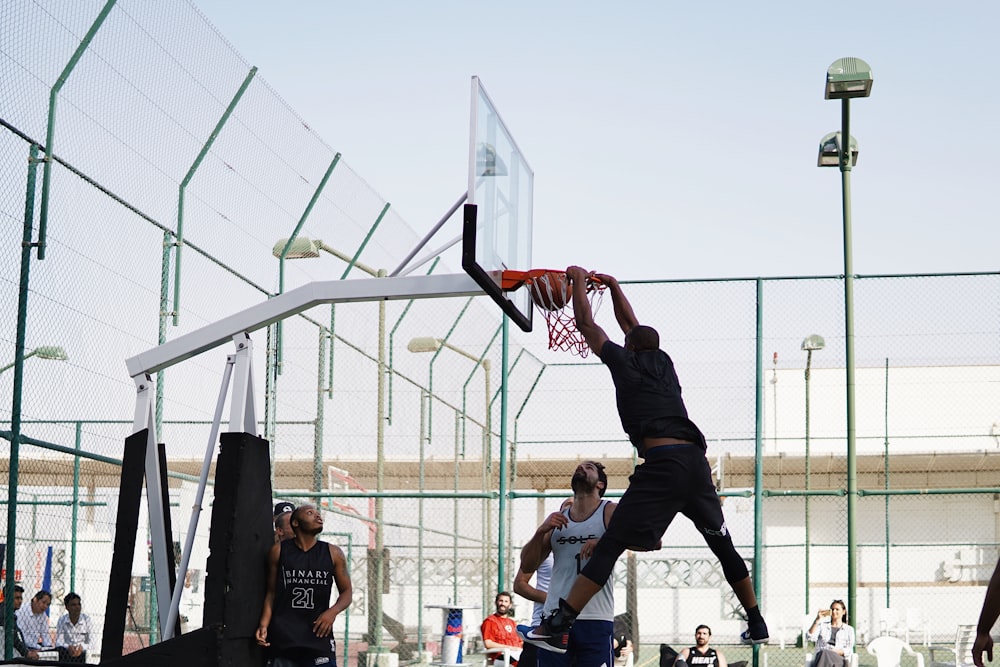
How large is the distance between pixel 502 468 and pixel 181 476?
336cm

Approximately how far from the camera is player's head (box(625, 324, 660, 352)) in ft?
22.9

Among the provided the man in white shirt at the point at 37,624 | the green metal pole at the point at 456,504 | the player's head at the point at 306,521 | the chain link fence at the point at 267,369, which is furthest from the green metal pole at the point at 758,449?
the man in white shirt at the point at 37,624

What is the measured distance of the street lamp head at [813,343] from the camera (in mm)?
14867

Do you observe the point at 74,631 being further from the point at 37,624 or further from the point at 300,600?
the point at 300,600

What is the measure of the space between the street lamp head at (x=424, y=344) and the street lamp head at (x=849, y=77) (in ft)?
18.8

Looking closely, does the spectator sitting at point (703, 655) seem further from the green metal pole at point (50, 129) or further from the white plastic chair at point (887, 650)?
the green metal pole at point (50, 129)

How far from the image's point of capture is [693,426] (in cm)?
679

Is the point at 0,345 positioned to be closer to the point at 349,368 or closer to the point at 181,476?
the point at 181,476

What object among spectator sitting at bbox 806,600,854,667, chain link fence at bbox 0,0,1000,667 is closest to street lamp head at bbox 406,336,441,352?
chain link fence at bbox 0,0,1000,667

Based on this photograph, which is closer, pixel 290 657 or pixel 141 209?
pixel 290 657

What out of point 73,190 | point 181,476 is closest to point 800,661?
point 181,476

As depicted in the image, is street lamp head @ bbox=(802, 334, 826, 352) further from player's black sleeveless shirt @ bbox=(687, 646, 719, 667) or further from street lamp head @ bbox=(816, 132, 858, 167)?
player's black sleeveless shirt @ bbox=(687, 646, 719, 667)

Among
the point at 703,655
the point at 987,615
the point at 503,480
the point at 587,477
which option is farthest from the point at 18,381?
the point at 703,655

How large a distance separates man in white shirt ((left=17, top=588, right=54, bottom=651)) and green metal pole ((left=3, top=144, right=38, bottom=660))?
1.77 meters
